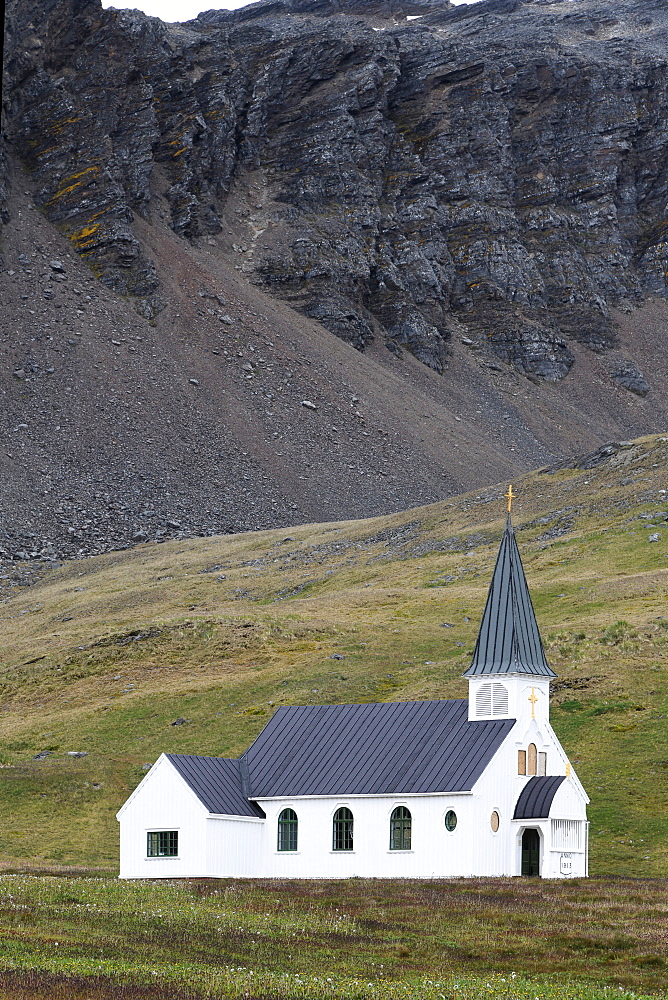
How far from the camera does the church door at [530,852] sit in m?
45.3

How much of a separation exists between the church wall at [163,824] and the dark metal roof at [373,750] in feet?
9.76

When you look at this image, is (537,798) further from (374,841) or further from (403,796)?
(374,841)

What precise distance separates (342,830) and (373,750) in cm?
294

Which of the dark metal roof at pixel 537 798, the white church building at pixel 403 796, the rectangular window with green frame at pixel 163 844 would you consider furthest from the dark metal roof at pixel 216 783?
the dark metal roof at pixel 537 798

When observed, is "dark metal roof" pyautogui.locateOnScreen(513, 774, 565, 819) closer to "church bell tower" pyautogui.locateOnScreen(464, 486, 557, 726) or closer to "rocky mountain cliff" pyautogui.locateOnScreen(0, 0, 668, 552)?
"church bell tower" pyautogui.locateOnScreen(464, 486, 557, 726)

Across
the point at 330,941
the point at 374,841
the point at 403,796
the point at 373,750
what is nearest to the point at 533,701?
the point at 373,750

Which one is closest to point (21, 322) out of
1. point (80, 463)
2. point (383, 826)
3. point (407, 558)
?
point (80, 463)

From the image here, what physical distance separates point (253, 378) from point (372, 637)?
9058 cm

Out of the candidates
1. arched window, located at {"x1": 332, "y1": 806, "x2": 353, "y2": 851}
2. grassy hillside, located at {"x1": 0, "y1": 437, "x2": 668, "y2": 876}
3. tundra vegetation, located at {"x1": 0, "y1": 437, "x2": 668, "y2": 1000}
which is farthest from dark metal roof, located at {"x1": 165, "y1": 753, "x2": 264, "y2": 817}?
grassy hillside, located at {"x1": 0, "y1": 437, "x2": 668, "y2": 876}

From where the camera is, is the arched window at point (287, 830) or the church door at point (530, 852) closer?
the church door at point (530, 852)

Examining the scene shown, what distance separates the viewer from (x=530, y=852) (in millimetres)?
45562

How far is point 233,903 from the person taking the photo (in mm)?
33656

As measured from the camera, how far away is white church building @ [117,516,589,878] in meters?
43.9

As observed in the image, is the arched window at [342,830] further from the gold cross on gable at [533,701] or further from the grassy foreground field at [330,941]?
the gold cross on gable at [533,701]
